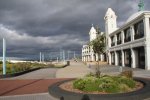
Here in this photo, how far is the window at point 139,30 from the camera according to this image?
125 feet

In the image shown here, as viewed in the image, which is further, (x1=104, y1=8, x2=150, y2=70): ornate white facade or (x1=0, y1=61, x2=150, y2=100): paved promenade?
(x1=104, y1=8, x2=150, y2=70): ornate white facade

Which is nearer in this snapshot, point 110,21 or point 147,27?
point 147,27

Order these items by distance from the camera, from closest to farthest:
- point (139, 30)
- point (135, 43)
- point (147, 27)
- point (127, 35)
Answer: point (147, 27) < point (139, 30) < point (135, 43) < point (127, 35)

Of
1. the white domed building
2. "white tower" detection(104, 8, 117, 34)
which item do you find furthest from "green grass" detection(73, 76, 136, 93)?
"white tower" detection(104, 8, 117, 34)

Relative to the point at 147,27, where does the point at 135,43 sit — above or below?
below

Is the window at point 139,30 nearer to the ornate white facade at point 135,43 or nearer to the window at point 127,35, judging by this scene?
the ornate white facade at point 135,43

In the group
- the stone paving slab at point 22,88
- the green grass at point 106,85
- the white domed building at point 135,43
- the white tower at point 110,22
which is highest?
the white tower at point 110,22

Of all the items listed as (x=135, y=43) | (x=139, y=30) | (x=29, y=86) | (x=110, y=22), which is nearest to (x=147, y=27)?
(x=139, y=30)

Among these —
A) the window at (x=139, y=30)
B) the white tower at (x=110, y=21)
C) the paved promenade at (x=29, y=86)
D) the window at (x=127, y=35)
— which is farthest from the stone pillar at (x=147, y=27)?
the white tower at (x=110, y=21)

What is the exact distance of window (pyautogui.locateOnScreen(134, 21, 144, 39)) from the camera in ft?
125

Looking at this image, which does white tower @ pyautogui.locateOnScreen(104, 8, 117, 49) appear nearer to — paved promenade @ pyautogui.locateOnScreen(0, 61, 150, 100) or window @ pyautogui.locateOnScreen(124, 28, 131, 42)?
window @ pyautogui.locateOnScreen(124, 28, 131, 42)

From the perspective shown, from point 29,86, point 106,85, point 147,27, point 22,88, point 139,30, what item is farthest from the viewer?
point 139,30

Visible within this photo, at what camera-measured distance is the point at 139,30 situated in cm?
3984

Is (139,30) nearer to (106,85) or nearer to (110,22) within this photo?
(110,22)
